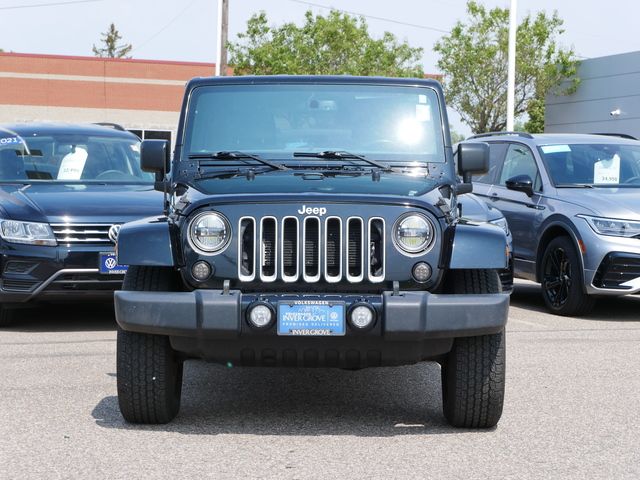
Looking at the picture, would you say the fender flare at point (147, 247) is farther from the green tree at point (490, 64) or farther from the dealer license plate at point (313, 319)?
the green tree at point (490, 64)

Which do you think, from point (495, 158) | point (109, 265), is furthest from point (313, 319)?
point (495, 158)

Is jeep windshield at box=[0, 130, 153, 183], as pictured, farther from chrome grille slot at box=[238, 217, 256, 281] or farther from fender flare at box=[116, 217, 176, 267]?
chrome grille slot at box=[238, 217, 256, 281]

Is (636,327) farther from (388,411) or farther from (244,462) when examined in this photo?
(244,462)

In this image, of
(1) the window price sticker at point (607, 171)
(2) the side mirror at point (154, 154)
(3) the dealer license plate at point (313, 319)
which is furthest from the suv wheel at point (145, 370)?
(1) the window price sticker at point (607, 171)

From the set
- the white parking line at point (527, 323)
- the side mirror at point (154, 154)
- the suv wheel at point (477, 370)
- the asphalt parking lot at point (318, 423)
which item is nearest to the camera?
the asphalt parking lot at point (318, 423)

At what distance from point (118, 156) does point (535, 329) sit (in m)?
4.25

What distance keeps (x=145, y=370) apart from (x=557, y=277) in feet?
20.7

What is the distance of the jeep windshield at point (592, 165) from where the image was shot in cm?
1153

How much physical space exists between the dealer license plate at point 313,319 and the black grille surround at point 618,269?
5.61m

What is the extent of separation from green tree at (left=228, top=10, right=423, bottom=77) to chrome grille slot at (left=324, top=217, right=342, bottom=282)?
40.7 meters

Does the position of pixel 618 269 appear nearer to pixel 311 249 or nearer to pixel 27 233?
pixel 27 233

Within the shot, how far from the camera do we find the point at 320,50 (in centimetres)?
4869

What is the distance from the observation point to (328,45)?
49.0 meters

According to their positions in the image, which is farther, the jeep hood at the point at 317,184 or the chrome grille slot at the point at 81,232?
the chrome grille slot at the point at 81,232
